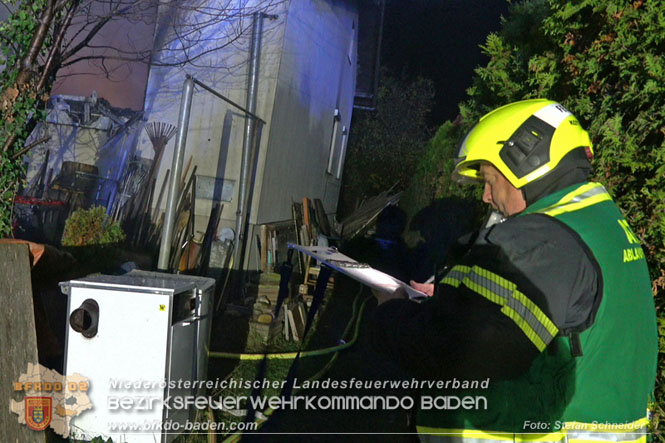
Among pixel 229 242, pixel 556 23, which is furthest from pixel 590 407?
pixel 229 242

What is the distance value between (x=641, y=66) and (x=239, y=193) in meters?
5.76

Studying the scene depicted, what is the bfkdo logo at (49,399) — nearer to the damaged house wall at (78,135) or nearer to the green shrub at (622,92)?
the green shrub at (622,92)

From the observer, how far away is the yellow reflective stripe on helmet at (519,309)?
4.79 ft

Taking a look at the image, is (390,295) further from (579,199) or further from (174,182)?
(174,182)

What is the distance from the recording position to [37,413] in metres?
3.11

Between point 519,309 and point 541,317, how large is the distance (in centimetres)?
7

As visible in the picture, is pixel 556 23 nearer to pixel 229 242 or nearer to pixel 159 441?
pixel 159 441

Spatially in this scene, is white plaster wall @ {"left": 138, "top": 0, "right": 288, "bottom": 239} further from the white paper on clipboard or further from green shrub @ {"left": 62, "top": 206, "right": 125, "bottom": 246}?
the white paper on clipboard

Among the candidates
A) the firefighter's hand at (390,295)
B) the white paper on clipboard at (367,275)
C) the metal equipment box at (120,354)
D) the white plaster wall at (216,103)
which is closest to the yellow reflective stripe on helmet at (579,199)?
the firefighter's hand at (390,295)

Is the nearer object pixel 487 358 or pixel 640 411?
pixel 487 358

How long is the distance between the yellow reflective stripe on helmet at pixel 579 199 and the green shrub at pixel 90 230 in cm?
630

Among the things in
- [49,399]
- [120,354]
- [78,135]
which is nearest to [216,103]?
[78,135]

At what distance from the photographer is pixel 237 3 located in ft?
25.8

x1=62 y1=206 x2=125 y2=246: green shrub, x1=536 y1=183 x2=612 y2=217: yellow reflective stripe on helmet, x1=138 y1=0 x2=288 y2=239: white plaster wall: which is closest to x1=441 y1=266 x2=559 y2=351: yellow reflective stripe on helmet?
x1=536 y1=183 x2=612 y2=217: yellow reflective stripe on helmet
